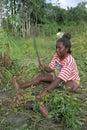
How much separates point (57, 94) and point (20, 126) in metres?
0.61

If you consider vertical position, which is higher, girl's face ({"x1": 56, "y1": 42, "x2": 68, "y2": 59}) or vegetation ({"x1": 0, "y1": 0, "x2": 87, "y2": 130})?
girl's face ({"x1": 56, "y1": 42, "x2": 68, "y2": 59})

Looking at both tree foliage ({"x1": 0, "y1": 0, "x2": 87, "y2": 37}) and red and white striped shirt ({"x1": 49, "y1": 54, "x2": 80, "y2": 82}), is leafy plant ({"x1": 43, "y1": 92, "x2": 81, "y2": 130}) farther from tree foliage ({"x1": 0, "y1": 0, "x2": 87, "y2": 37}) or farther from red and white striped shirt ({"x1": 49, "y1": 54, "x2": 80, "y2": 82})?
tree foliage ({"x1": 0, "y1": 0, "x2": 87, "y2": 37})

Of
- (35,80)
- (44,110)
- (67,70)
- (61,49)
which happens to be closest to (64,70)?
(67,70)

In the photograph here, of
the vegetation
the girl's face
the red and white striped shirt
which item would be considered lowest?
the vegetation

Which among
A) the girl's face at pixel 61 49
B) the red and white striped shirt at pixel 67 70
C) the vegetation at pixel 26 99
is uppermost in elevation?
the girl's face at pixel 61 49

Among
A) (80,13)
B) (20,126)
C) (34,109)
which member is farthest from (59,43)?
(80,13)

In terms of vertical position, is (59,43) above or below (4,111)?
above

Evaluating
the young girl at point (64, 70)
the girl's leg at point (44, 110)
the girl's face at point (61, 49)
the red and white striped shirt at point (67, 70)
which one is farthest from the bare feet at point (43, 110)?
the girl's face at point (61, 49)

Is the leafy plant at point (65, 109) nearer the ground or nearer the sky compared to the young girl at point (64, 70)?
nearer the ground

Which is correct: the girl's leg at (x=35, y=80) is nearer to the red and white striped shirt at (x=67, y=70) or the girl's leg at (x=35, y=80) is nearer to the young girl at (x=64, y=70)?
the young girl at (x=64, y=70)

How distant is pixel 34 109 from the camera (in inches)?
117

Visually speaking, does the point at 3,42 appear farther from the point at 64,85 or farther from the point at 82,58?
the point at 82,58

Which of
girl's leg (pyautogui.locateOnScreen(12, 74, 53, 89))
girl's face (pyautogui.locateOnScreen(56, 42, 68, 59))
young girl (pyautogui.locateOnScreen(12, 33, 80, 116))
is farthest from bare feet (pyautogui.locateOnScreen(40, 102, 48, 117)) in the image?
girl's face (pyautogui.locateOnScreen(56, 42, 68, 59))

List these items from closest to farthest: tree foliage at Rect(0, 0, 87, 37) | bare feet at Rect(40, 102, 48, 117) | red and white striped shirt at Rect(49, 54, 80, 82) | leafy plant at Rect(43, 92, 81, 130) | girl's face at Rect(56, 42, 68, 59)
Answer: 1. leafy plant at Rect(43, 92, 81, 130)
2. bare feet at Rect(40, 102, 48, 117)
3. red and white striped shirt at Rect(49, 54, 80, 82)
4. girl's face at Rect(56, 42, 68, 59)
5. tree foliage at Rect(0, 0, 87, 37)
